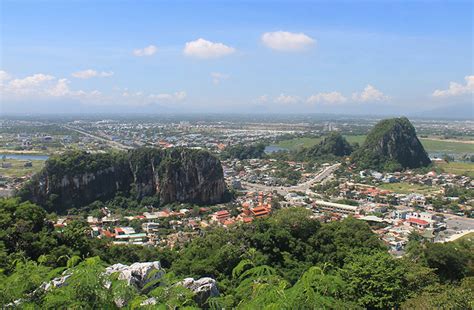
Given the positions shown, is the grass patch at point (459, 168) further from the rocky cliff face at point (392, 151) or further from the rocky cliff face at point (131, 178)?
the rocky cliff face at point (131, 178)

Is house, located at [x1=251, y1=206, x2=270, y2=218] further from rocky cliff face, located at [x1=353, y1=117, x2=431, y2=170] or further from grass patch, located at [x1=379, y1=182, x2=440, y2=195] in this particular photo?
rocky cliff face, located at [x1=353, y1=117, x2=431, y2=170]

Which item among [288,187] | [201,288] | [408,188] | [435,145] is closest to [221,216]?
[288,187]

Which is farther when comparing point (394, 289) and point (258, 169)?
point (258, 169)

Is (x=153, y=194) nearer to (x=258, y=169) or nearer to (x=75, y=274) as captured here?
(x=258, y=169)

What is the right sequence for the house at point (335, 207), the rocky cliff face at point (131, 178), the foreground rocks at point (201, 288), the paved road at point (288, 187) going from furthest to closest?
the paved road at point (288, 187) → the rocky cliff face at point (131, 178) → the house at point (335, 207) → the foreground rocks at point (201, 288)

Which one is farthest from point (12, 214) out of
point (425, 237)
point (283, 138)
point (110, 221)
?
point (283, 138)

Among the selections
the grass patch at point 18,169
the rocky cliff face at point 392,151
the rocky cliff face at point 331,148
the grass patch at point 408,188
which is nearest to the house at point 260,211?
the grass patch at point 408,188
